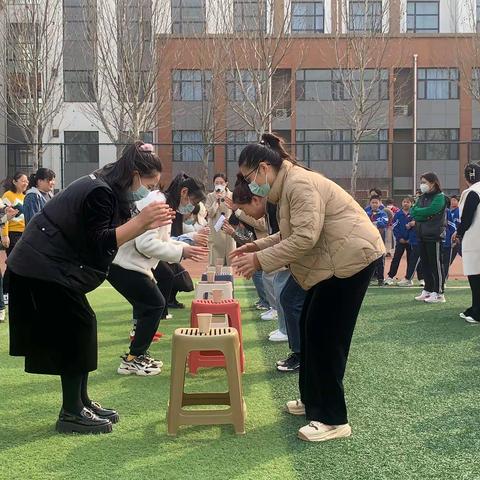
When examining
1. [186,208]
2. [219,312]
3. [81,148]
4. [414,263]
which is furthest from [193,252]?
[81,148]

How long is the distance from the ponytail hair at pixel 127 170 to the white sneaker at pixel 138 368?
70.8 inches

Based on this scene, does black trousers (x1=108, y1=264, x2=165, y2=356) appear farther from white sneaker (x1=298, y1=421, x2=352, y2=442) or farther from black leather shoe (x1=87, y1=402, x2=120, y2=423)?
white sneaker (x1=298, y1=421, x2=352, y2=442)

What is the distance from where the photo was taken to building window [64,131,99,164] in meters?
16.8

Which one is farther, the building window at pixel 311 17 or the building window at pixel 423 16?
the building window at pixel 423 16

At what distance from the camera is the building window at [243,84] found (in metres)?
22.5

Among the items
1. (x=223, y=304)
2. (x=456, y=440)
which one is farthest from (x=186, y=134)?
(x=456, y=440)

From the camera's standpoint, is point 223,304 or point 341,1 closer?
point 223,304

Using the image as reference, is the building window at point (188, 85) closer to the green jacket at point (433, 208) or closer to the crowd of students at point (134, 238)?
the green jacket at point (433, 208)

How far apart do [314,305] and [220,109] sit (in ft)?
79.3

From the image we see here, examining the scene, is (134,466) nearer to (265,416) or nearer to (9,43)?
(265,416)

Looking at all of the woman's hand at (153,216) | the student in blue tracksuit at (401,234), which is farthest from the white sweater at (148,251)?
the student in blue tracksuit at (401,234)

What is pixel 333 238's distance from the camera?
3705 millimetres

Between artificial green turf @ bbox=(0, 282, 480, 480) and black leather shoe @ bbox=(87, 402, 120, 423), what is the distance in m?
0.07

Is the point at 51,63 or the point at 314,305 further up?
the point at 51,63
